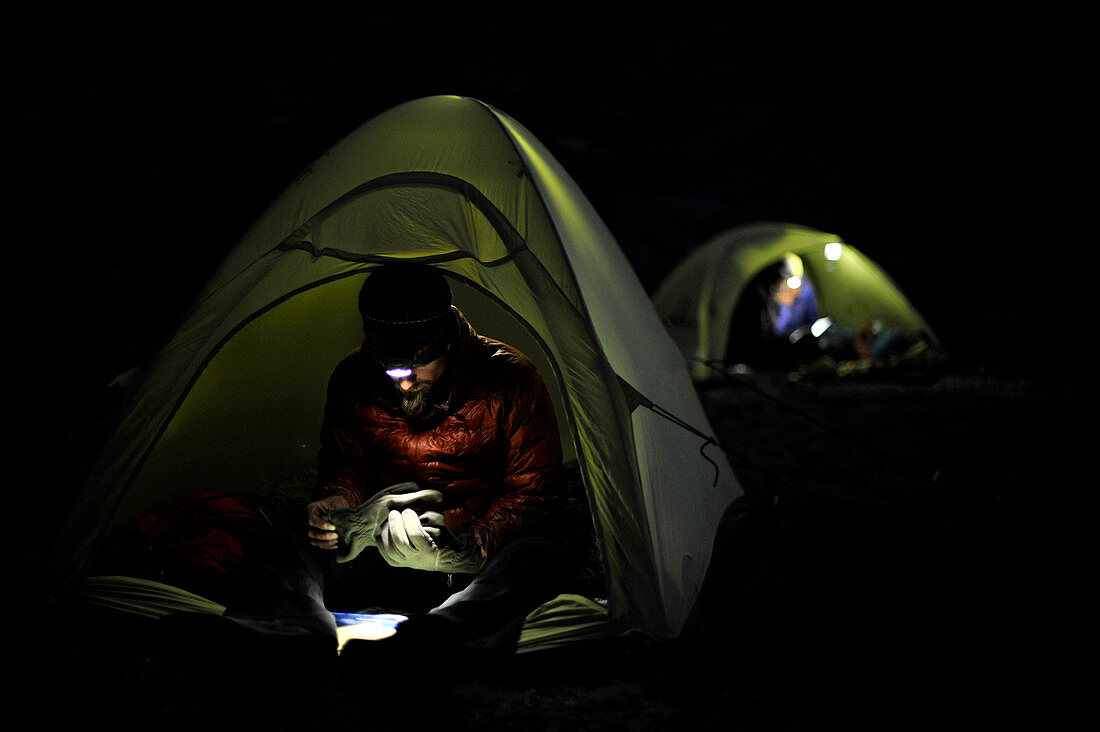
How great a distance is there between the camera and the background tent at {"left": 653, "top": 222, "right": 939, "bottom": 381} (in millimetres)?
8711

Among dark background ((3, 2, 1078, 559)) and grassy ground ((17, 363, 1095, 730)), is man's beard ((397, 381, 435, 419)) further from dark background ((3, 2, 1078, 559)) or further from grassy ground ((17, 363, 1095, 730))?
dark background ((3, 2, 1078, 559))

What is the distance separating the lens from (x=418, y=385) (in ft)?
10.6

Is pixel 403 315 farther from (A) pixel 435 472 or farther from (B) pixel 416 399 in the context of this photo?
(A) pixel 435 472

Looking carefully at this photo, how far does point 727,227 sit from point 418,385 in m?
17.1

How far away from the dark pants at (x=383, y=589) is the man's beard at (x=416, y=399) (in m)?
0.54

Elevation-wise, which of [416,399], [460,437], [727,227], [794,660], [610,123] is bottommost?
A: [794,660]

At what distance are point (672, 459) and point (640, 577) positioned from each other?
23.2 inches

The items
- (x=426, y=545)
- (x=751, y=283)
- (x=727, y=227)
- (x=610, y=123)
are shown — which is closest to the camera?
(x=426, y=545)

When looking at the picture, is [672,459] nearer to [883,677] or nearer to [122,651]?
[883,677]

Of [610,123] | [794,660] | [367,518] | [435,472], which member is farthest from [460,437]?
[610,123]

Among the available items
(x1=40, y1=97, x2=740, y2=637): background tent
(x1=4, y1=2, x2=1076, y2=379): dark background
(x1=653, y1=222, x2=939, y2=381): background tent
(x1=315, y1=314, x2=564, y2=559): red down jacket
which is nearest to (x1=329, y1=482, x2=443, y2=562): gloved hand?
(x1=315, y1=314, x2=564, y2=559): red down jacket

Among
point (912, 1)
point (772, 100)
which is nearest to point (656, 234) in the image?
point (772, 100)

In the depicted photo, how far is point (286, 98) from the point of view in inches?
782

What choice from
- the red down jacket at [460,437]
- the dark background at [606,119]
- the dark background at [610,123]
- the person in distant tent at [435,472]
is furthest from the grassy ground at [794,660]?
the dark background at [606,119]
